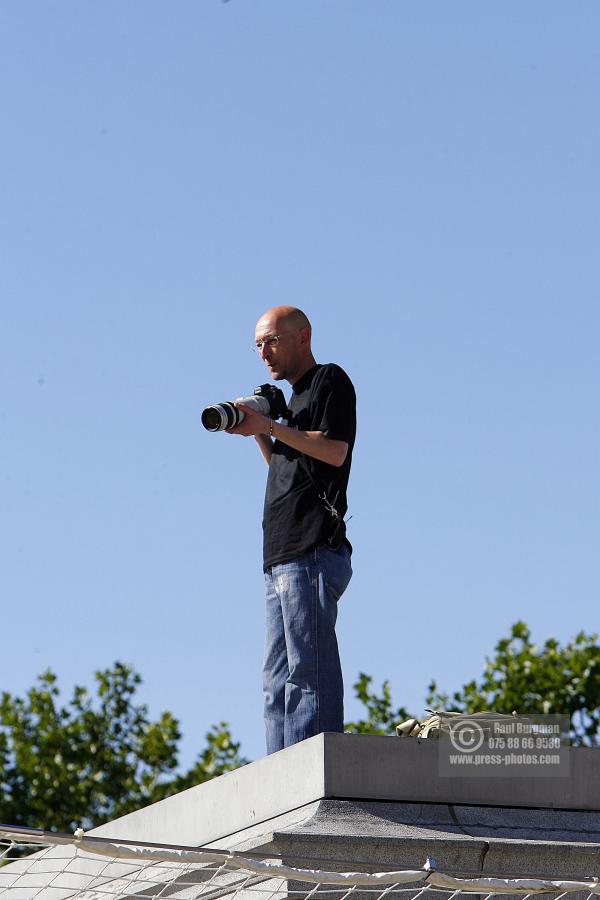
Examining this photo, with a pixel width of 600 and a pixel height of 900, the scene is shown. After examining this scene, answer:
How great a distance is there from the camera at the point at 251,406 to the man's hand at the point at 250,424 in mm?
20

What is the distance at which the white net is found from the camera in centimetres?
416

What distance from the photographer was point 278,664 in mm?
5957

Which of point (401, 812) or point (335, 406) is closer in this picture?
point (401, 812)

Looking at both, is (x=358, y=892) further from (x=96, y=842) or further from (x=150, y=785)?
(x=150, y=785)

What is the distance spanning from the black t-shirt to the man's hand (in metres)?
0.22

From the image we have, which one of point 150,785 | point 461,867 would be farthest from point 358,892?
point 150,785

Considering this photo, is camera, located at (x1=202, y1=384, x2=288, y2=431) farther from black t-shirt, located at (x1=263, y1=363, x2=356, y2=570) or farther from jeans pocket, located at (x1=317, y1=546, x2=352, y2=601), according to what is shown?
jeans pocket, located at (x1=317, y1=546, x2=352, y2=601)

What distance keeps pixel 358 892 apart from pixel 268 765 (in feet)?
2.13

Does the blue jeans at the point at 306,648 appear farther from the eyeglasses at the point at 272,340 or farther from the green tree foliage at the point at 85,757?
the green tree foliage at the point at 85,757

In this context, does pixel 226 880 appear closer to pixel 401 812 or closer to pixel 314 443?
pixel 401 812

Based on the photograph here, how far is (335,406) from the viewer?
5973mm

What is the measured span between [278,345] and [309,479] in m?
0.61

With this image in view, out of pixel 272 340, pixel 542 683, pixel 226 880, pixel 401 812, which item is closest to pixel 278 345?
pixel 272 340


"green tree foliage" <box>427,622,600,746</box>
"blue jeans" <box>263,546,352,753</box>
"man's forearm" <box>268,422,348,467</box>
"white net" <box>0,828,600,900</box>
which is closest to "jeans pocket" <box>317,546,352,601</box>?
"blue jeans" <box>263,546,352,753</box>
